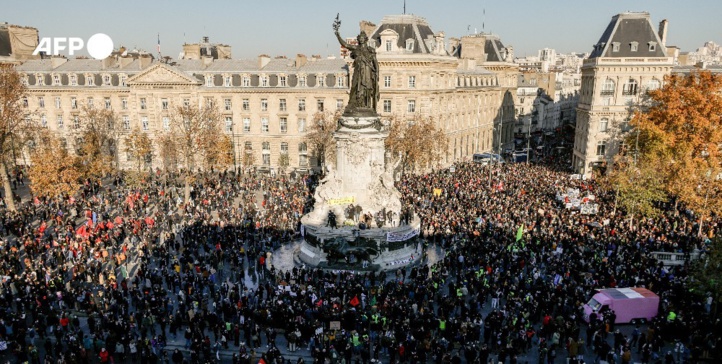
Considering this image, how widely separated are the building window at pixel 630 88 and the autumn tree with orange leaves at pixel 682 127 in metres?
4.02

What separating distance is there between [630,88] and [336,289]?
43.8 meters

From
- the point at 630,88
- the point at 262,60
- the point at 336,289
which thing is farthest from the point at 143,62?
the point at 630,88

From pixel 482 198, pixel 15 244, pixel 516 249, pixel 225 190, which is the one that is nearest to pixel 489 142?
pixel 482 198

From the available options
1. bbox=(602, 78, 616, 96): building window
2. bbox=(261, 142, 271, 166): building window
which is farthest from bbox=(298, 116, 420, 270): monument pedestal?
bbox=(602, 78, 616, 96): building window

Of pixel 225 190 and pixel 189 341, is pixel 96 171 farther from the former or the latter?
pixel 189 341

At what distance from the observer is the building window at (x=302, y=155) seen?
6283cm

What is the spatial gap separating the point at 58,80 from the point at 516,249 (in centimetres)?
5997

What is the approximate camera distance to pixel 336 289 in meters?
24.8

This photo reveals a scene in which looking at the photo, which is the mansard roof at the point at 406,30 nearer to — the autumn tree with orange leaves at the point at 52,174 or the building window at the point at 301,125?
the building window at the point at 301,125

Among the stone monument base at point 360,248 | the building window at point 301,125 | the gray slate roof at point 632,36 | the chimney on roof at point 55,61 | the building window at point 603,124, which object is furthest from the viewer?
the chimney on roof at point 55,61

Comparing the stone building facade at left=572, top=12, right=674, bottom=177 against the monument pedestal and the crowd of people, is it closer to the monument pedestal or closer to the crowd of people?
the crowd of people

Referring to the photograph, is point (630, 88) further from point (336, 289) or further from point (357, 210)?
point (336, 289)

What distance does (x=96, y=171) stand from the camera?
47000mm

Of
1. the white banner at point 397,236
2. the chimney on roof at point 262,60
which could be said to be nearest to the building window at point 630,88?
the white banner at point 397,236
